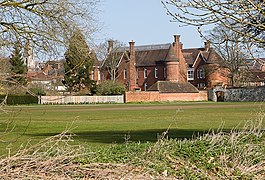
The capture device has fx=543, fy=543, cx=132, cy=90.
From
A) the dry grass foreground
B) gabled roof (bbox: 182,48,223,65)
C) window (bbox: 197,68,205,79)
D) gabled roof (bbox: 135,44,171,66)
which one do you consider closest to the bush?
gabled roof (bbox: 182,48,223,65)

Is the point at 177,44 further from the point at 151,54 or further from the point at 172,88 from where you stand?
the point at 172,88

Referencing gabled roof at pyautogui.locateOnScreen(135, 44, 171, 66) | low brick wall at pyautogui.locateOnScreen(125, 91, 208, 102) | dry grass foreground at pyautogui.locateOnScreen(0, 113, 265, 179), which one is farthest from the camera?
gabled roof at pyautogui.locateOnScreen(135, 44, 171, 66)

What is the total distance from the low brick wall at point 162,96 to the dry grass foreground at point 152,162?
7378 cm

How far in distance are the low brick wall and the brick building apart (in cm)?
856

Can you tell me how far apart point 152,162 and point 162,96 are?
78.6 metres

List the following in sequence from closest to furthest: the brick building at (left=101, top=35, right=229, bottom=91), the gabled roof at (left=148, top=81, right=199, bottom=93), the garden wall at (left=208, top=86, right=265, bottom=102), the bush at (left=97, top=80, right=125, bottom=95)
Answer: the garden wall at (left=208, top=86, right=265, bottom=102), the bush at (left=97, top=80, right=125, bottom=95), the gabled roof at (left=148, top=81, right=199, bottom=93), the brick building at (left=101, top=35, right=229, bottom=91)

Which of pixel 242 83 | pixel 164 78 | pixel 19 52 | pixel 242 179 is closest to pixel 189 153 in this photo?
pixel 242 179

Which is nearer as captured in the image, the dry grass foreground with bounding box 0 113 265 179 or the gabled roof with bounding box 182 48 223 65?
the dry grass foreground with bounding box 0 113 265 179

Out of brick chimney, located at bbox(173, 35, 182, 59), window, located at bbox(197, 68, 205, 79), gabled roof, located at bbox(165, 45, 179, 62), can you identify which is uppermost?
brick chimney, located at bbox(173, 35, 182, 59)

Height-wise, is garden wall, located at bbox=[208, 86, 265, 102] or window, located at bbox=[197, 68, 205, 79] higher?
window, located at bbox=[197, 68, 205, 79]

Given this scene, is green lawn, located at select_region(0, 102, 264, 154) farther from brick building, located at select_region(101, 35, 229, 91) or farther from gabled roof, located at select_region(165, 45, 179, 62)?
gabled roof, located at select_region(165, 45, 179, 62)

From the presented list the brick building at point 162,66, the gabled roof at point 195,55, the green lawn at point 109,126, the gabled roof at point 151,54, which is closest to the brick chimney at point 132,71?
the brick building at point 162,66

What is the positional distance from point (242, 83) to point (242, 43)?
80.4m

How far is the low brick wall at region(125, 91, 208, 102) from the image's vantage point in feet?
276
